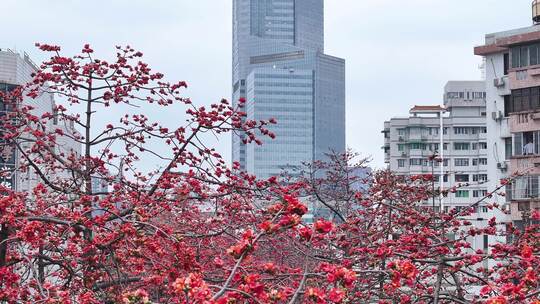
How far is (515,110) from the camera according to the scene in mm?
33219

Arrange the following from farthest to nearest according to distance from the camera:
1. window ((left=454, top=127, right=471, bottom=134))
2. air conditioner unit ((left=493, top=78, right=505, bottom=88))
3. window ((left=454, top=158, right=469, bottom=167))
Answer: window ((left=454, top=127, right=471, bottom=134)) < window ((left=454, top=158, right=469, bottom=167)) < air conditioner unit ((left=493, top=78, right=505, bottom=88))

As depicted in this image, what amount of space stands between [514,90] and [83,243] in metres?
27.3

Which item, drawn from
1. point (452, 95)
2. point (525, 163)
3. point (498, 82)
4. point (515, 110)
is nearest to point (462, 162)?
point (452, 95)

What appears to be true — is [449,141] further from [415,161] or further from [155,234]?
[155,234]

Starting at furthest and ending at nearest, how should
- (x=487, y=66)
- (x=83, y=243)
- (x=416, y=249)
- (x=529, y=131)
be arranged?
(x=487, y=66), (x=529, y=131), (x=416, y=249), (x=83, y=243)

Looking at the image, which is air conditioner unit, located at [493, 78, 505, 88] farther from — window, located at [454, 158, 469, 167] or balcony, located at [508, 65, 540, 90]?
window, located at [454, 158, 469, 167]

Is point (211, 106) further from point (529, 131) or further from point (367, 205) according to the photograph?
point (529, 131)

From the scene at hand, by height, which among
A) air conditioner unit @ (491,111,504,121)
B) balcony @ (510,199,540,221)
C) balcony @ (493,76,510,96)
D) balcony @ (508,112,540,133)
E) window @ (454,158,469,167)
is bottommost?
balcony @ (510,199,540,221)

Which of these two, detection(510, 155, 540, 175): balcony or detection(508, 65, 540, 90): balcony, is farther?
detection(508, 65, 540, 90): balcony

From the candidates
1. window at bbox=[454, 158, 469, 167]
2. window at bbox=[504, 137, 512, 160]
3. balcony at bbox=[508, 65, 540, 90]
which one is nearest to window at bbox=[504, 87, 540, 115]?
balcony at bbox=[508, 65, 540, 90]

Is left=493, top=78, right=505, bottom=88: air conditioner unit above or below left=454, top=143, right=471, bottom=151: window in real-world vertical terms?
above

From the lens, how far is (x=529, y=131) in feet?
105

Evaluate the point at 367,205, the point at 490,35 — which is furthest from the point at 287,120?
the point at 367,205

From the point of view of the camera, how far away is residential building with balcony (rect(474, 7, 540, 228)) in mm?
31516
